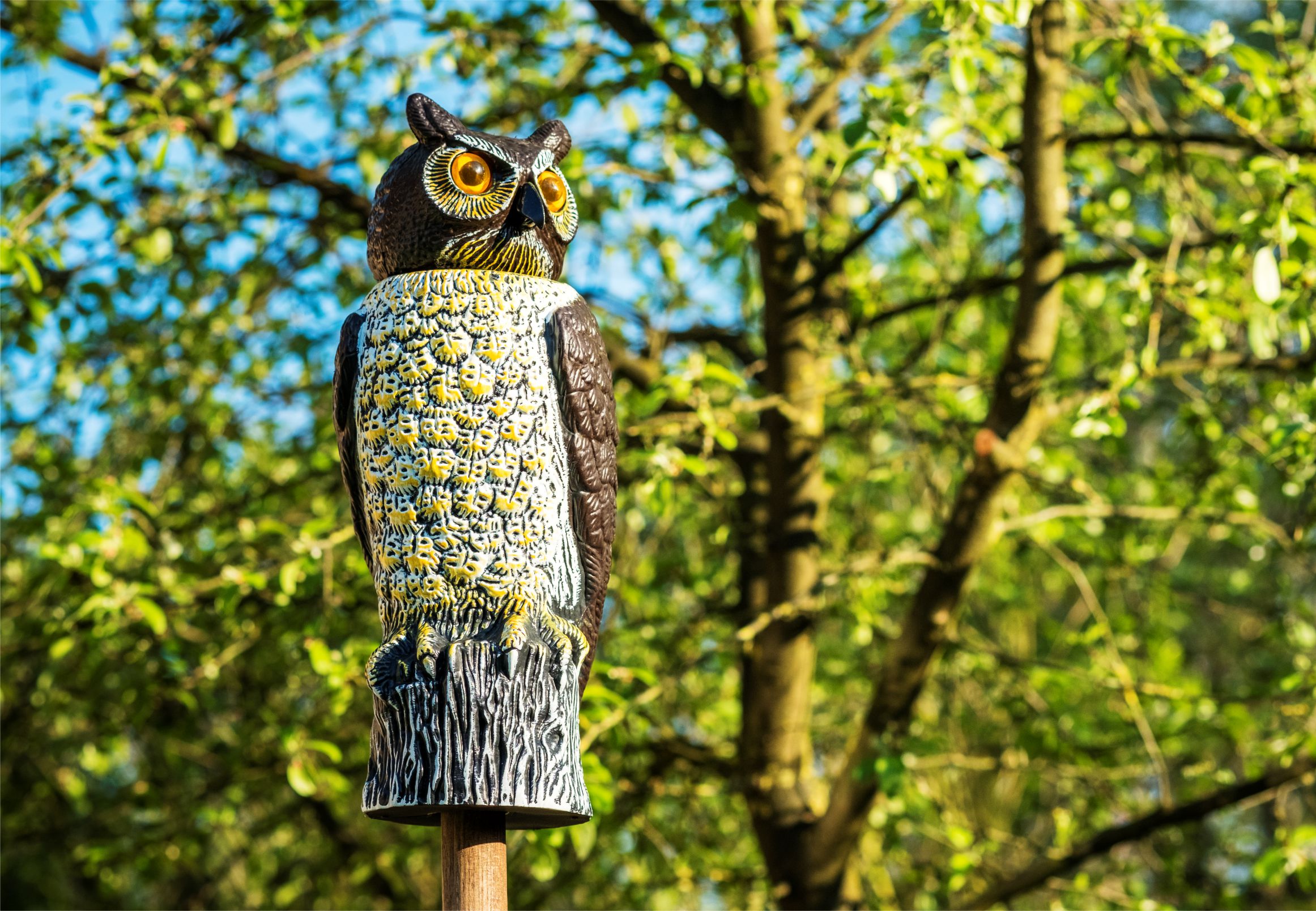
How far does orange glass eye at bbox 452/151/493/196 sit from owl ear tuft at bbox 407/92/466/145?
50 millimetres

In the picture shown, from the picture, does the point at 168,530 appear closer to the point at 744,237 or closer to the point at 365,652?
the point at 365,652

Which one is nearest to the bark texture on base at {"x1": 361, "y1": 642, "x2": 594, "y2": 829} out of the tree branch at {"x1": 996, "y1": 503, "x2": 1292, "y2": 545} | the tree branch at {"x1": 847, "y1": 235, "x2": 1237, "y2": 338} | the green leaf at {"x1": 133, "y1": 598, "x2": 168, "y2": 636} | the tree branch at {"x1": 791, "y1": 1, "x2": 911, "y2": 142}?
the green leaf at {"x1": 133, "y1": 598, "x2": 168, "y2": 636}

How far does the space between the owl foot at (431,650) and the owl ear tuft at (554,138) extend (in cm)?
83

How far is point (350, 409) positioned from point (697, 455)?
201cm

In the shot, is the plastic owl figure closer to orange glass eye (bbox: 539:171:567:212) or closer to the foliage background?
orange glass eye (bbox: 539:171:567:212)

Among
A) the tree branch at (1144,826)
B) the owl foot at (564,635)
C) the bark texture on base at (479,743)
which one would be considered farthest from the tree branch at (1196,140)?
the bark texture on base at (479,743)

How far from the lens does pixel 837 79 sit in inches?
177

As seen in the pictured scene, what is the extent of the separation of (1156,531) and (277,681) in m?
3.47

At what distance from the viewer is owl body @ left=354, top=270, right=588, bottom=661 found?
2049mm

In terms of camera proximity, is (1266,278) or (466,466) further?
(1266,278)

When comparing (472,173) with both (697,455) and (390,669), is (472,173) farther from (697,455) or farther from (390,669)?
(697,455)

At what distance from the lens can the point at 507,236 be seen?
2156 millimetres

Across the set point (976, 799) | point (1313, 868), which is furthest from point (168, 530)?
point (976, 799)

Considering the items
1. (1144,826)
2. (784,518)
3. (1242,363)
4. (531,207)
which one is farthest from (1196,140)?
(531,207)
